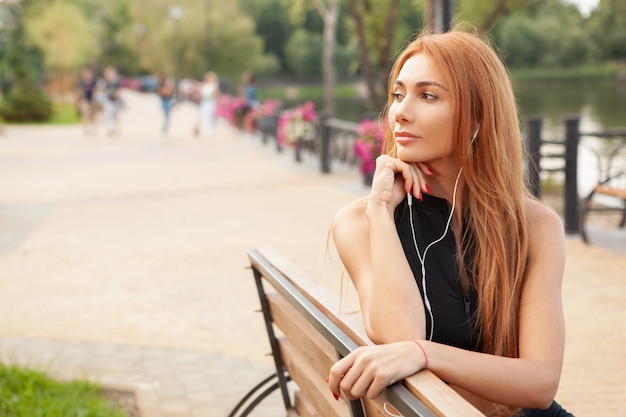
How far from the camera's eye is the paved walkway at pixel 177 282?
17.3 feet

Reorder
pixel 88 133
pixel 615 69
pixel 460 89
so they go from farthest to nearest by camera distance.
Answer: pixel 615 69
pixel 88 133
pixel 460 89

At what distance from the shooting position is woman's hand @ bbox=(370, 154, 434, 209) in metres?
2.48

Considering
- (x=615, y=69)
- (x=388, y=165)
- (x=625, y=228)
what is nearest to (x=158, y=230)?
(x=625, y=228)

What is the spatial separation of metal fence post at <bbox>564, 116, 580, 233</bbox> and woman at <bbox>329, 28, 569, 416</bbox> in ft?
23.6

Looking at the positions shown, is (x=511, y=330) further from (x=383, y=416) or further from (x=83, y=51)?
(x=83, y=51)

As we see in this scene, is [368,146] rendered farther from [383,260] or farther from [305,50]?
[305,50]

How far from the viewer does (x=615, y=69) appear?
304 ft

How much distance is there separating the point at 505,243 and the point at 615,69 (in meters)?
95.7

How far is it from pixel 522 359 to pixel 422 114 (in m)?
0.67

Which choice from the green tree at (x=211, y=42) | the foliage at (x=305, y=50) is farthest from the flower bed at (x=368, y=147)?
the foliage at (x=305, y=50)

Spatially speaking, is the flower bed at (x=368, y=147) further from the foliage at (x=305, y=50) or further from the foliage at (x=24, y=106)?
the foliage at (x=305, y=50)

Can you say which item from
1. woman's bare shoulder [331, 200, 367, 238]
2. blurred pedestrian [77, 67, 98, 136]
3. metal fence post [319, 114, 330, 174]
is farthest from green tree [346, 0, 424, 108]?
woman's bare shoulder [331, 200, 367, 238]

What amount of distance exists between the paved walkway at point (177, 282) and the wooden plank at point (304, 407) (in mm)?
495

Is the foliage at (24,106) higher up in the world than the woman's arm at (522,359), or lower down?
lower down
